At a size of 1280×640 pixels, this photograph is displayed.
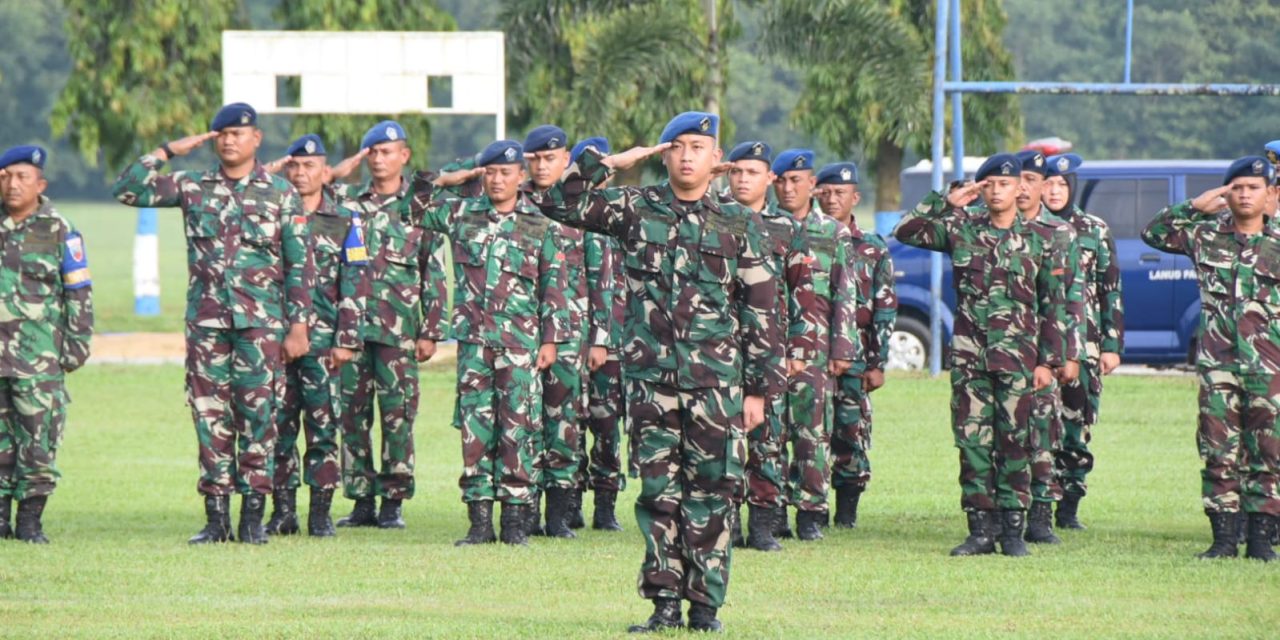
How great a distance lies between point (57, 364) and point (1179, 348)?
11.9 m

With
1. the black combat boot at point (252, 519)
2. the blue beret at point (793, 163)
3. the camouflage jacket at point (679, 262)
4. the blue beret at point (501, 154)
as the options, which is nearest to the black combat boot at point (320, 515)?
the black combat boot at point (252, 519)

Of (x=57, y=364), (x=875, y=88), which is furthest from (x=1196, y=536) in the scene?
(x=875, y=88)

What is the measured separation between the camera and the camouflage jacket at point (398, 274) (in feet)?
38.8

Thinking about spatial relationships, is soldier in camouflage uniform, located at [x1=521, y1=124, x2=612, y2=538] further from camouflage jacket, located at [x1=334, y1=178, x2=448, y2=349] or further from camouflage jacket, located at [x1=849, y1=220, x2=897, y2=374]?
camouflage jacket, located at [x1=849, y1=220, x2=897, y2=374]

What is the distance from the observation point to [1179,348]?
20422 mm

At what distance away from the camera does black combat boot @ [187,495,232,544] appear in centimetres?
1123

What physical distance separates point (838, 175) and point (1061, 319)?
192 cm

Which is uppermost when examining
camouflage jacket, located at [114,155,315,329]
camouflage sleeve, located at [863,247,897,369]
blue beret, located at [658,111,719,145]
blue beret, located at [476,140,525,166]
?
blue beret, located at [658,111,719,145]

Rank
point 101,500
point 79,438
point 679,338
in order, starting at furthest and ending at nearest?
point 79,438 → point 101,500 → point 679,338

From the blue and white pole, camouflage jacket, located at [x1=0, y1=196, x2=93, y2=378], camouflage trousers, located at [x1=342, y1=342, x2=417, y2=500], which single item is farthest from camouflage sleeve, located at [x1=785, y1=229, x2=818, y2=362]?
the blue and white pole

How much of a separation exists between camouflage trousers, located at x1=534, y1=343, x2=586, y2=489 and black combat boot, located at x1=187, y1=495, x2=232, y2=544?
1597 mm

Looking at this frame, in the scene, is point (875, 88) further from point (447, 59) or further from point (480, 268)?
point (480, 268)

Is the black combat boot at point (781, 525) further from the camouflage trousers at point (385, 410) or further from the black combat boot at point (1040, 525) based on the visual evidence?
the camouflage trousers at point (385, 410)

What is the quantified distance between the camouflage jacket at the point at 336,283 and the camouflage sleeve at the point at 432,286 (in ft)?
1.06
